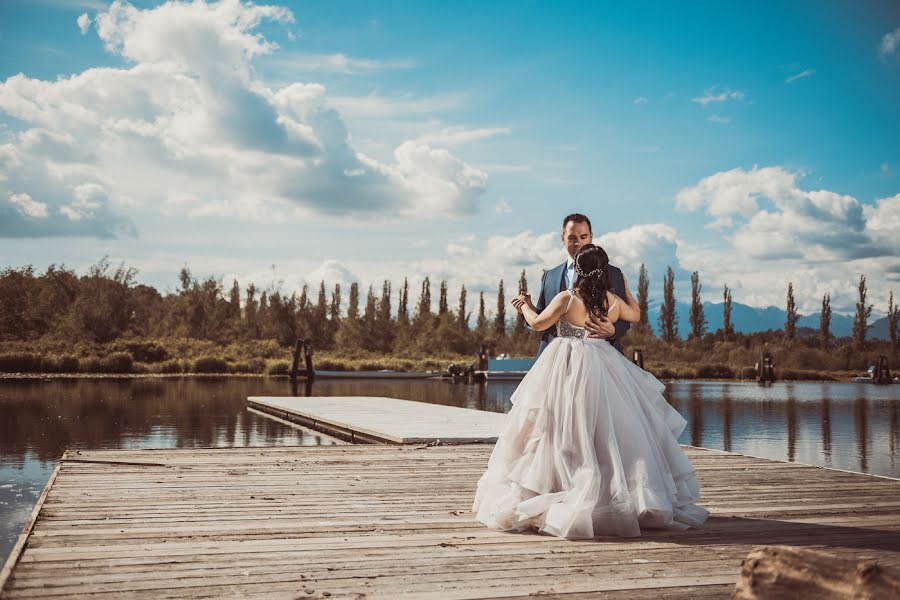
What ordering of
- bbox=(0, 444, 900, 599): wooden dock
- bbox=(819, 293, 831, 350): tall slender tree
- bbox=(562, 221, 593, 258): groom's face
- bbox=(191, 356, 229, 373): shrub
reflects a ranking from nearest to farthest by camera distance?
bbox=(0, 444, 900, 599): wooden dock
bbox=(562, 221, 593, 258): groom's face
bbox=(191, 356, 229, 373): shrub
bbox=(819, 293, 831, 350): tall slender tree

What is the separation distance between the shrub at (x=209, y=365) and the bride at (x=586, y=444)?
3116 cm

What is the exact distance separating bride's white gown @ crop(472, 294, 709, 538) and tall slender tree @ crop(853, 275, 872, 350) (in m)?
55.6

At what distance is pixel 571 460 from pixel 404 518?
3.20 ft

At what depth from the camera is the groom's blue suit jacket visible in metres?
4.82

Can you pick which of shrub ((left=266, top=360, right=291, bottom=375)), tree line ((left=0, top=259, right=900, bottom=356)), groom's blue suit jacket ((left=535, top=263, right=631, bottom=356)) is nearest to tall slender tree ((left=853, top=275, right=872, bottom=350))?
tree line ((left=0, top=259, right=900, bottom=356))

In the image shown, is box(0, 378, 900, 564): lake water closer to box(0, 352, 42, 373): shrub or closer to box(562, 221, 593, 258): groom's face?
box(562, 221, 593, 258): groom's face

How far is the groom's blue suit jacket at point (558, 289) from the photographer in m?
4.82

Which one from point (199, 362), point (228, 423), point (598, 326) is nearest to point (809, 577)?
point (598, 326)

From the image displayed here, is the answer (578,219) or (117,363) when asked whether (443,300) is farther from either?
(578,219)

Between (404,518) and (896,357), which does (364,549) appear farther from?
(896,357)

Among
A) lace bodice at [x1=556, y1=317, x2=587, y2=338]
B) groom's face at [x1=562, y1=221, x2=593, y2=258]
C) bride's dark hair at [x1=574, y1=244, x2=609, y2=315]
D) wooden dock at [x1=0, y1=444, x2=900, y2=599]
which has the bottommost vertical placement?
wooden dock at [x1=0, y1=444, x2=900, y2=599]

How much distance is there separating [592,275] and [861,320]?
190 ft

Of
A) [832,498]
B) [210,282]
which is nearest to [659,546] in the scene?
[832,498]

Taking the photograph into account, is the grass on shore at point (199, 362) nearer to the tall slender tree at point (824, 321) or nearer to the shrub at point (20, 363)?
the shrub at point (20, 363)
